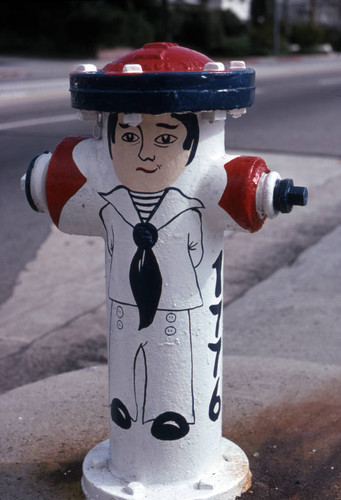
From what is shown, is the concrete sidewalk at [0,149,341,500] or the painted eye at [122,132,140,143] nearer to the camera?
the painted eye at [122,132,140,143]

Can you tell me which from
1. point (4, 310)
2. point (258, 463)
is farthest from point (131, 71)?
point (4, 310)

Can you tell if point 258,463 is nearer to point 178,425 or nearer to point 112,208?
point 178,425

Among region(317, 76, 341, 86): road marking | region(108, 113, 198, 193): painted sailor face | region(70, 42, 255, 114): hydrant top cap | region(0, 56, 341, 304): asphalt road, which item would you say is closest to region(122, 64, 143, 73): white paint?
region(70, 42, 255, 114): hydrant top cap

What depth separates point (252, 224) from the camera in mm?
2287

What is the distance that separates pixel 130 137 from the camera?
7.40ft

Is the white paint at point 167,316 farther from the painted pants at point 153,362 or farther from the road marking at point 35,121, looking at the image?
the road marking at point 35,121

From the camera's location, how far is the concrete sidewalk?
2762 millimetres

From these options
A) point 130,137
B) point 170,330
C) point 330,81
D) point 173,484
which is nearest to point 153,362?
point 170,330

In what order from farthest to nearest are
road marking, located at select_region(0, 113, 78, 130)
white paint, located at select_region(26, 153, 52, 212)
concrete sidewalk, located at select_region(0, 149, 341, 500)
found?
road marking, located at select_region(0, 113, 78, 130), concrete sidewalk, located at select_region(0, 149, 341, 500), white paint, located at select_region(26, 153, 52, 212)

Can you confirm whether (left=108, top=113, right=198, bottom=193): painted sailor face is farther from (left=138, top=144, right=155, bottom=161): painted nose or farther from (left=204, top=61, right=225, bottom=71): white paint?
(left=204, top=61, right=225, bottom=71): white paint

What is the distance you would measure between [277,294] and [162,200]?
2.86 metres

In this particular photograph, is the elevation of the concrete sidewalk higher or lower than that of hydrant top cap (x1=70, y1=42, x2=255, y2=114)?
lower

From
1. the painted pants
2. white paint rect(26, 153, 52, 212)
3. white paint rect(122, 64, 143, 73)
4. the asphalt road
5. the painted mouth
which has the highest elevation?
white paint rect(122, 64, 143, 73)

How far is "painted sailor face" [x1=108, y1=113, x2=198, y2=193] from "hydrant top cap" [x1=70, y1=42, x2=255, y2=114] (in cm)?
10
